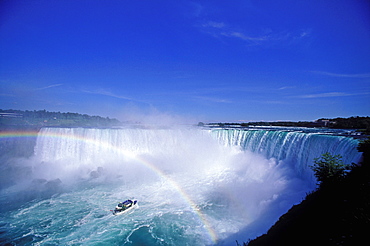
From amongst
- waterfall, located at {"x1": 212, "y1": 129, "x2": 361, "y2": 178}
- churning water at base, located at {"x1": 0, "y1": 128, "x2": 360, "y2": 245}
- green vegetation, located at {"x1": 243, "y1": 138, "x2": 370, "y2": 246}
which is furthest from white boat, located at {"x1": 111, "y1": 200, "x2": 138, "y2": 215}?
waterfall, located at {"x1": 212, "y1": 129, "x2": 361, "y2": 178}

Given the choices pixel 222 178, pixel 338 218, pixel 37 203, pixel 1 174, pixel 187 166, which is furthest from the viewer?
pixel 187 166

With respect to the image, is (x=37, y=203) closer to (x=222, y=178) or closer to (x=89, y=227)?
(x=89, y=227)

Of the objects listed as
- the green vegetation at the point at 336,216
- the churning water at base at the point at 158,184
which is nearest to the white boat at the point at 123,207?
the churning water at base at the point at 158,184

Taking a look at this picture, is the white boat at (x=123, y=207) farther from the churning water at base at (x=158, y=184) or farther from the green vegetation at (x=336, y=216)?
the green vegetation at (x=336, y=216)

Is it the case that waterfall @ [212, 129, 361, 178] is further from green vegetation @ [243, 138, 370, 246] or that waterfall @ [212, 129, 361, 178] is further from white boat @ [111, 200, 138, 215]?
white boat @ [111, 200, 138, 215]

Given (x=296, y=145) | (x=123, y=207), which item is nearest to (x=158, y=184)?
(x=123, y=207)

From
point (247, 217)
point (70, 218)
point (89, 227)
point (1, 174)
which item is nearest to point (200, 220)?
point (247, 217)

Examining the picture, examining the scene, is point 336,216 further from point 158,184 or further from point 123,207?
point 158,184
